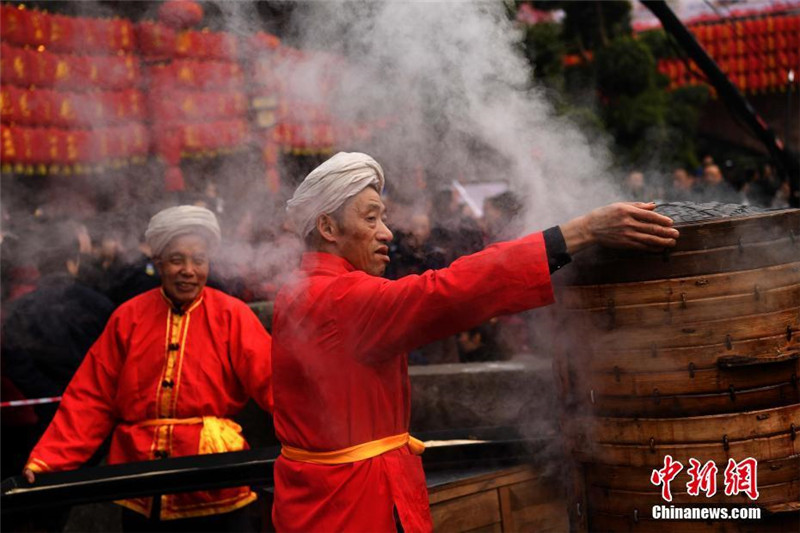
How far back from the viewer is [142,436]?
3756mm

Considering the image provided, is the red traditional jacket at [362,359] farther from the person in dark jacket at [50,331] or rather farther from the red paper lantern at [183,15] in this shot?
the red paper lantern at [183,15]

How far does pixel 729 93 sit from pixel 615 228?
14.3ft

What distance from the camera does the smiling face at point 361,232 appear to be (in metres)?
2.60

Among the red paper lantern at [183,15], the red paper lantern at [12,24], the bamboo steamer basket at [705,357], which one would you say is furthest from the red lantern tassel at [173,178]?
the bamboo steamer basket at [705,357]

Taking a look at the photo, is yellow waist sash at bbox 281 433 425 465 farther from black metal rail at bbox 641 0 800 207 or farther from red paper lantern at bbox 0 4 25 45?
red paper lantern at bbox 0 4 25 45

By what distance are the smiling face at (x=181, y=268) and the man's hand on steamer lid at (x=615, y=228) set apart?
6.68 feet

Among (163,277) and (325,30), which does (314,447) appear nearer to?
(163,277)

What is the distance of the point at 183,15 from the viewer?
9023mm

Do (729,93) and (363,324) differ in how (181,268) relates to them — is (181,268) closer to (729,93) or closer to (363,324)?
(363,324)

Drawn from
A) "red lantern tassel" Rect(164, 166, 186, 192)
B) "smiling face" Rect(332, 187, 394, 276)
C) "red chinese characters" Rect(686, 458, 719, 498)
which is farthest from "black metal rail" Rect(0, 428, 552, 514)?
"red lantern tassel" Rect(164, 166, 186, 192)

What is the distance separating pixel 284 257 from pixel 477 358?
5.58 feet

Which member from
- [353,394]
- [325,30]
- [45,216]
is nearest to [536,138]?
[325,30]

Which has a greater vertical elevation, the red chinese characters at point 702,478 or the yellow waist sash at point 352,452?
the yellow waist sash at point 352,452

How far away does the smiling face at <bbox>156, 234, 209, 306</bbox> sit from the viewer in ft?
12.6
